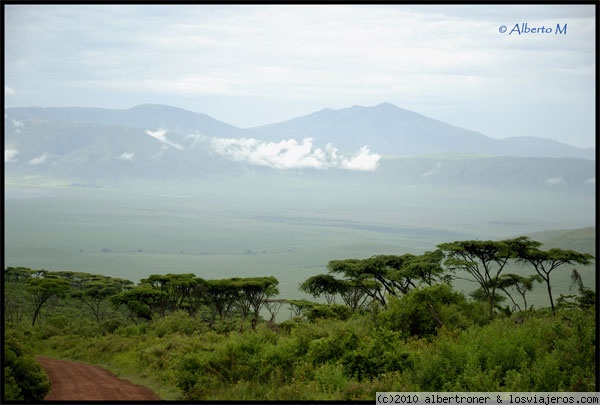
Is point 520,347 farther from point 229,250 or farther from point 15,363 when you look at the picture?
point 229,250

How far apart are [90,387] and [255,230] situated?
12399 centimetres

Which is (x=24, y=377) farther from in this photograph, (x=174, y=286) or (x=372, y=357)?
(x=174, y=286)

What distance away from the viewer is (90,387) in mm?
11789

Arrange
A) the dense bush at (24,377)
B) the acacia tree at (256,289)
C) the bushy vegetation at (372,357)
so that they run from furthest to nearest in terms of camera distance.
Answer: the acacia tree at (256,289), the dense bush at (24,377), the bushy vegetation at (372,357)

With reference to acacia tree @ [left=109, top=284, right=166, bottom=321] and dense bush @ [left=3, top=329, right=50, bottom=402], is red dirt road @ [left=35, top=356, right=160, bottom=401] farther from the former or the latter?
acacia tree @ [left=109, top=284, right=166, bottom=321]

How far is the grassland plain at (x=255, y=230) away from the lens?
9581 centimetres

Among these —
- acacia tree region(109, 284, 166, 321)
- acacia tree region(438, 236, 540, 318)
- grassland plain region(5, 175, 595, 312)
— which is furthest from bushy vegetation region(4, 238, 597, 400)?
grassland plain region(5, 175, 595, 312)

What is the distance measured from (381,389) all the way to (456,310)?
19.5 ft

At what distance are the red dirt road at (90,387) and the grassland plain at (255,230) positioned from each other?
5169cm

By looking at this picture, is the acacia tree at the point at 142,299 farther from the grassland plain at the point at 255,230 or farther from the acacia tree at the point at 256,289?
the grassland plain at the point at 255,230

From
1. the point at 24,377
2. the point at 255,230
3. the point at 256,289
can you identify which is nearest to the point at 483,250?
the point at 256,289

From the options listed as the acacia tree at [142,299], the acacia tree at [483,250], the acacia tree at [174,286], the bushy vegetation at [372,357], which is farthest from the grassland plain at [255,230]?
the bushy vegetation at [372,357]

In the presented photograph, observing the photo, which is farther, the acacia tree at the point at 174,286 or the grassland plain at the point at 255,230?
the grassland plain at the point at 255,230

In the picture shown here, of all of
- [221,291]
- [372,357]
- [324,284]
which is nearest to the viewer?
[372,357]
